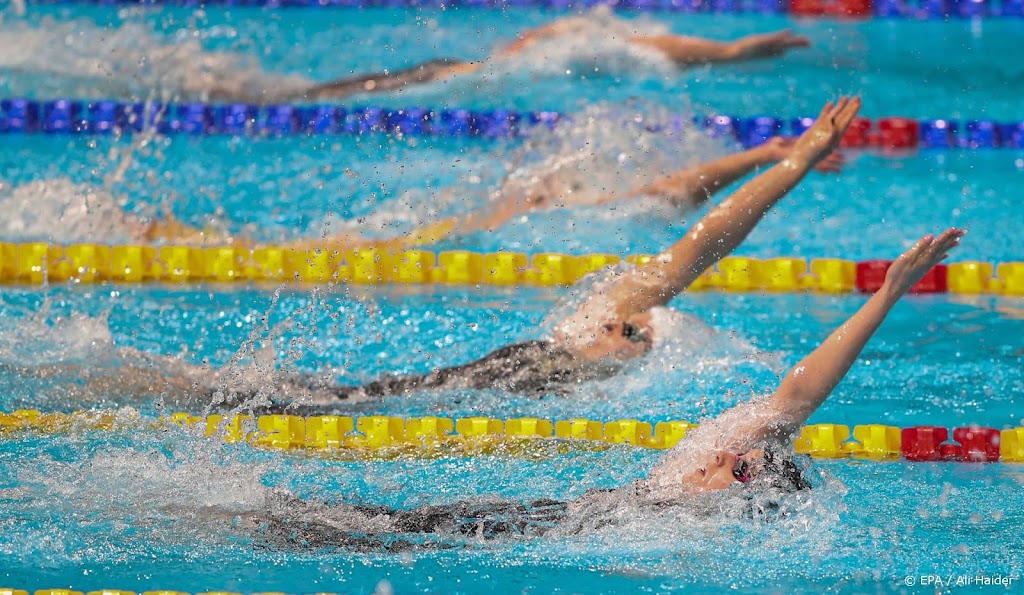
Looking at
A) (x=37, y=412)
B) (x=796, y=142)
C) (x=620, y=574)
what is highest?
(x=796, y=142)

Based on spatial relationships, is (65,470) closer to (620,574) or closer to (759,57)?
(620,574)

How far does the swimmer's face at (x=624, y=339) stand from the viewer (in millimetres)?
3385

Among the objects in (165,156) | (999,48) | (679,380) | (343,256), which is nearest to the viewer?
(679,380)

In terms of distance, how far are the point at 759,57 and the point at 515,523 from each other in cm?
370

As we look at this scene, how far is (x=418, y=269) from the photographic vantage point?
4.45m

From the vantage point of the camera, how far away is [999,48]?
626 cm

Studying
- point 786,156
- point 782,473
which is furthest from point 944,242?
point 786,156

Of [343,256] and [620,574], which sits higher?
[343,256]

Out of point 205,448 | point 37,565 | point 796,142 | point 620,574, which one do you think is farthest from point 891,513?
point 37,565

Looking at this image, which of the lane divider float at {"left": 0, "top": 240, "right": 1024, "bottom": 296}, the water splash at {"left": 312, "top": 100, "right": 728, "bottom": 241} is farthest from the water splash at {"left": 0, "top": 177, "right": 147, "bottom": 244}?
the water splash at {"left": 312, "top": 100, "right": 728, "bottom": 241}

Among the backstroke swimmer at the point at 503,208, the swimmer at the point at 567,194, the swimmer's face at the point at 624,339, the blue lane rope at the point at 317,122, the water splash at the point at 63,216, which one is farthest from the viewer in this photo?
the blue lane rope at the point at 317,122

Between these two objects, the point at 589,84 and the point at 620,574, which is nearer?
the point at 620,574

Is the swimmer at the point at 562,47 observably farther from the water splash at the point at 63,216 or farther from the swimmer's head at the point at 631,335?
the swimmer's head at the point at 631,335

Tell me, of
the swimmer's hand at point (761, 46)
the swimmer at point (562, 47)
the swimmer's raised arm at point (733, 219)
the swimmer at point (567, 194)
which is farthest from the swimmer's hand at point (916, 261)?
the swimmer's hand at point (761, 46)
